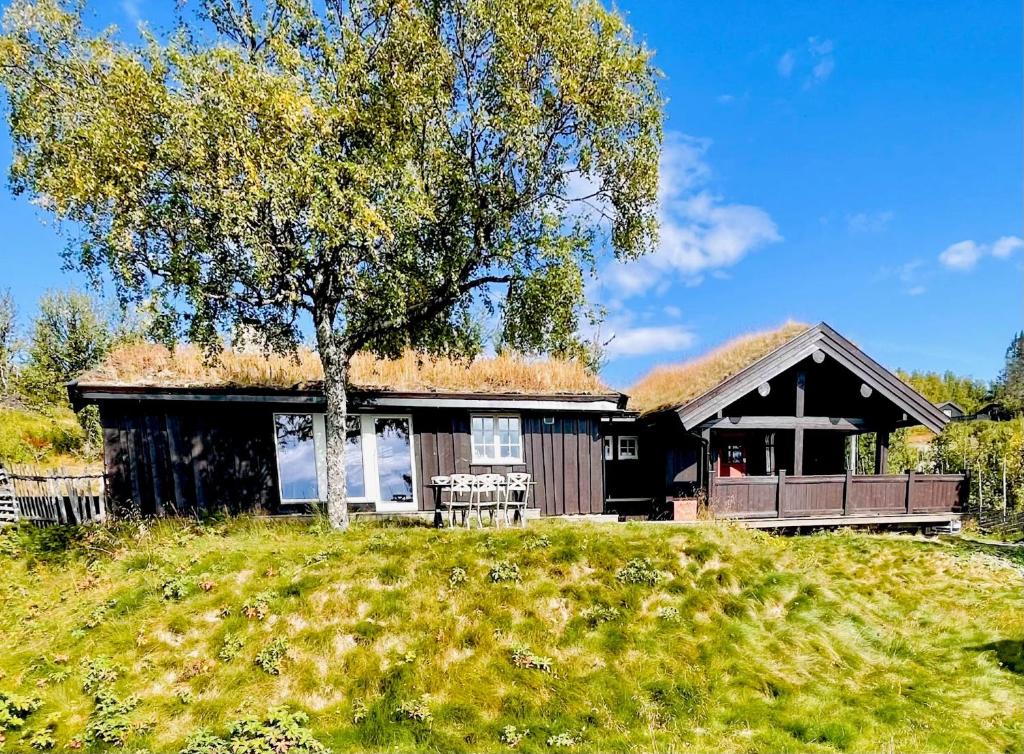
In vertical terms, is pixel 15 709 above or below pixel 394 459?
below

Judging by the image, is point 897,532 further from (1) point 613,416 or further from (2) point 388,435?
(2) point 388,435

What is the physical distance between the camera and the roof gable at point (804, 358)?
1401cm

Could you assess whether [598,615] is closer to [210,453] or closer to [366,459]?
[366,459]

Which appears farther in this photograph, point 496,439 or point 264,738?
point 496,439

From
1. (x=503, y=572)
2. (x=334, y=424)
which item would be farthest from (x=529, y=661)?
(x=334, y=424)

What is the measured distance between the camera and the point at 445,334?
496 inches

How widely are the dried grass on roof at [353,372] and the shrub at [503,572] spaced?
19.8 feet

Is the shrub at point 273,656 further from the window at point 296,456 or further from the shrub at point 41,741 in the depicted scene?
the window at point 296,456

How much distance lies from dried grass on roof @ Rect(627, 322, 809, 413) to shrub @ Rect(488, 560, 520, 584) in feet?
26.8

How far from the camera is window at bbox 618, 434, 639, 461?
18.3 metres

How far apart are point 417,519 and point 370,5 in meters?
11.9

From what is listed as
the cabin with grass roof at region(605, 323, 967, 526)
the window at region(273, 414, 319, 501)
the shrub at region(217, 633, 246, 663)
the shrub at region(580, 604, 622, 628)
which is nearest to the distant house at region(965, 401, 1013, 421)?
the cabin with grass roof at region(605, 323, 967, 526)

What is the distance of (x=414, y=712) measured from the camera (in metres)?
6.21

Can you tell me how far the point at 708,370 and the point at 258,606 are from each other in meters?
14.7
